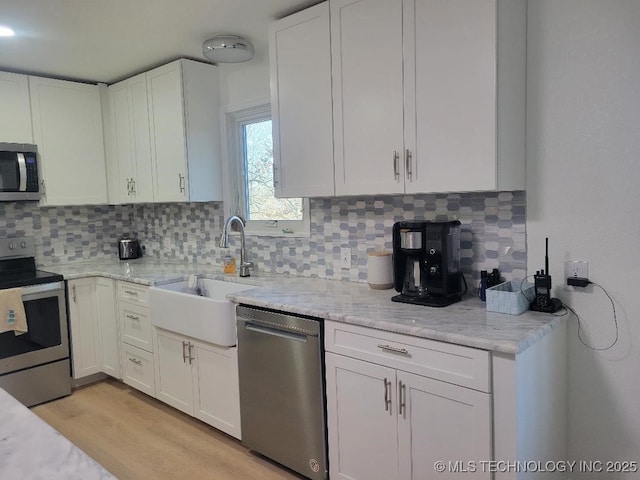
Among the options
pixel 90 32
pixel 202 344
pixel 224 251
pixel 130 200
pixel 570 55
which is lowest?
pixel 202 344

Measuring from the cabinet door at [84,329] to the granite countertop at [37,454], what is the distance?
265cm

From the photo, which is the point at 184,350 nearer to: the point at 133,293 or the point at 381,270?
the point at 133,293

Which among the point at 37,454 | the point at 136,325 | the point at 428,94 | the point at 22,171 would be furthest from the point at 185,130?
the point at 37,454

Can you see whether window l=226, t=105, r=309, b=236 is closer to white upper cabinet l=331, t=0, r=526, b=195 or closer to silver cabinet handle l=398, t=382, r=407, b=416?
white upper cabinet l=331, t=0, r=526, b=195

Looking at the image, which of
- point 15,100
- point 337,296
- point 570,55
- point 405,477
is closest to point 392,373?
point 405,477

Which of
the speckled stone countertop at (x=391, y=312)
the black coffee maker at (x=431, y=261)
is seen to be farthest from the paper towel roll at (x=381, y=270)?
the black coffee maker at (x=431, y=261)

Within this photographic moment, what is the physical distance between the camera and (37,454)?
85 centimetres

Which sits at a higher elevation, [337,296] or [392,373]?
[337,296]

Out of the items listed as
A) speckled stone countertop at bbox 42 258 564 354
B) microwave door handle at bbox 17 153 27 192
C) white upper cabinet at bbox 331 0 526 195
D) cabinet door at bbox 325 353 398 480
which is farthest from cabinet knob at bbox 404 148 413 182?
microwave door handle at bbox 17 153 27 192

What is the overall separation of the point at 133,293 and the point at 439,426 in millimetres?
2293

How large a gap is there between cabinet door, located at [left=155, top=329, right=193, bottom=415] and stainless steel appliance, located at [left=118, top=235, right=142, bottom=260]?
52.7 inches

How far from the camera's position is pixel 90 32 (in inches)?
105

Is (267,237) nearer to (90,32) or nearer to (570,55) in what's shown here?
(90,32)

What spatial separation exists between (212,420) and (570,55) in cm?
253
